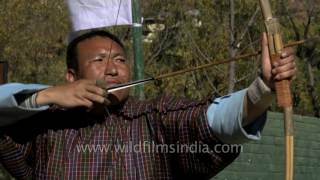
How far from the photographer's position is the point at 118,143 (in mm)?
2557

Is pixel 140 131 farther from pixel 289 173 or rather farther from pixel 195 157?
pixel 289 173

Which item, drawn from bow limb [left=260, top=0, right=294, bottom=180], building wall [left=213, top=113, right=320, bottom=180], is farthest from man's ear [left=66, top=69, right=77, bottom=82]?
building wall [left=213, top=113, right=320, bottom=180]

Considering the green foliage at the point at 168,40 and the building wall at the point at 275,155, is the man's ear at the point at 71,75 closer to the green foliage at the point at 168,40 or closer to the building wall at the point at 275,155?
the building wall at the point at 275,155

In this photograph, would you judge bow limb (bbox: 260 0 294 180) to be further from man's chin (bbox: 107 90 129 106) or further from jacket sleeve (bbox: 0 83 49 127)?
jacket sleeve (bbox: 0 83 49 127)

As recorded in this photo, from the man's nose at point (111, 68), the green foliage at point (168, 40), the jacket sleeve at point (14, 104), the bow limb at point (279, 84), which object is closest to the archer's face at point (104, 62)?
the man's nose at point (111, 68)

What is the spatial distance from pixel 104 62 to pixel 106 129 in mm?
217

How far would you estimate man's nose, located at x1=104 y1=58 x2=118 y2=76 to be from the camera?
2.60m

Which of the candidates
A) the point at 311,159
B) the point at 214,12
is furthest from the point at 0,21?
the point at 311,159

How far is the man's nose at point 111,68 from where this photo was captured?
2600mm

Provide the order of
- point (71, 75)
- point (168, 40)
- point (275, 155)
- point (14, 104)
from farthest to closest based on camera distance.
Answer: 1. point (168, 40)
2. point (275, 155)
3. point (71, 75)
4. point (14, 104)

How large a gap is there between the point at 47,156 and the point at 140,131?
30 cm

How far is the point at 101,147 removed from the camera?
2.57m

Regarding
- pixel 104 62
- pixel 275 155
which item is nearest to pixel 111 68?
pixel 104 62

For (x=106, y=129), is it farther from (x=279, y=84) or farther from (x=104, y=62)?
(x=279, y=84)
